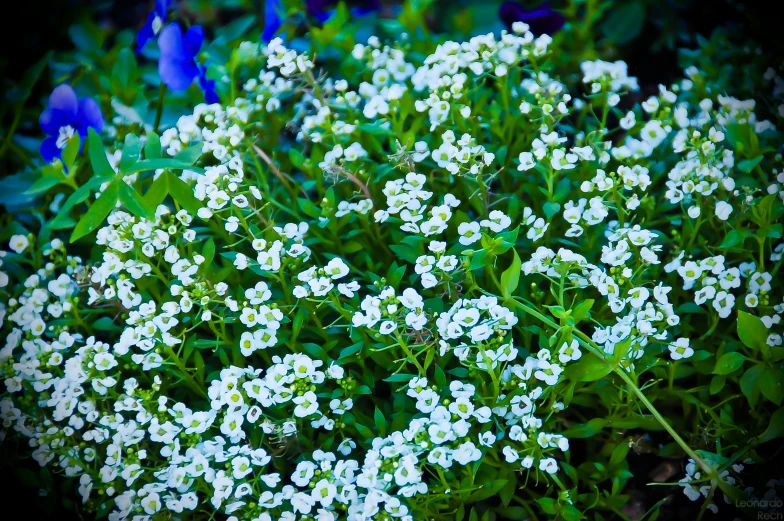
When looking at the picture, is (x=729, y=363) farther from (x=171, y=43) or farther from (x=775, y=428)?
(x=171, y=43)

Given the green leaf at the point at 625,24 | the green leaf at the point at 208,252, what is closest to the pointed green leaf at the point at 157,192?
the green leaf at the point at 208,252

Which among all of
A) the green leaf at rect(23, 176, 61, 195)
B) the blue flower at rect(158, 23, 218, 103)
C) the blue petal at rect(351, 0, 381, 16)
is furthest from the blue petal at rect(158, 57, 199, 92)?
the blue petal at rect(351, 0, 381, 16)

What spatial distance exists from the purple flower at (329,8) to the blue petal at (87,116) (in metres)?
0.79

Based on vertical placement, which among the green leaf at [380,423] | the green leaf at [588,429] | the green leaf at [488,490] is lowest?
the green leaf at [488,490]

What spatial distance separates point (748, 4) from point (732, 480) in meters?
1.56

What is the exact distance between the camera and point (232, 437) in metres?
1.21

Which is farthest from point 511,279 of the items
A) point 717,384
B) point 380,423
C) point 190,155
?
point 190,155

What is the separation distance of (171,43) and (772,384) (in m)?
1.47

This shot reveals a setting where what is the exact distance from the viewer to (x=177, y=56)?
5.32ft

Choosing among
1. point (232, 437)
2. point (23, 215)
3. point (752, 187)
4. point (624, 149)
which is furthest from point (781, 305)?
point (23, 215)

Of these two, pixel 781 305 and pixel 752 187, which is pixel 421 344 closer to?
pixel 781 305

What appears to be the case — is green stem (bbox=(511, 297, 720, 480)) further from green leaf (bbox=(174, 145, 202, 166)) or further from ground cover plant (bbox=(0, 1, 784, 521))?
green leaf (bbox=(174, 145, 202, 166))

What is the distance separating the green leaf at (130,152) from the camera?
1.36 metres

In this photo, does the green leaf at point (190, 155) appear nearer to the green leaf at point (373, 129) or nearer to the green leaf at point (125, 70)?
the green leaf at point (373, 129)
